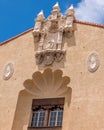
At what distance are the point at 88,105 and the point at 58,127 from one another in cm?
233

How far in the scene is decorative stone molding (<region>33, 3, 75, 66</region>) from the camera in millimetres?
18823

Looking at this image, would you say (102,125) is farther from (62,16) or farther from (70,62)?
(62,16)

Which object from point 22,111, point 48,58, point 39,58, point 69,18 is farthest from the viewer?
point 69,18

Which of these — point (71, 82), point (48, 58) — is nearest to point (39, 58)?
point (48, 58)

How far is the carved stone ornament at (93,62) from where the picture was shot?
674 inches

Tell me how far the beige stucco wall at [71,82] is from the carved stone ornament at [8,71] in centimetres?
22

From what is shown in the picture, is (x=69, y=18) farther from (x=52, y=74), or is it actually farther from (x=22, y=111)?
(x=22, y=111)

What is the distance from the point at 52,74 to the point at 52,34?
2.48m

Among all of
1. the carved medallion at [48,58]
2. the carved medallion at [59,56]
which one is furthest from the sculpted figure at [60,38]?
the carved medallion at [48,58]

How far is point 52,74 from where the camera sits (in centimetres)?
1892

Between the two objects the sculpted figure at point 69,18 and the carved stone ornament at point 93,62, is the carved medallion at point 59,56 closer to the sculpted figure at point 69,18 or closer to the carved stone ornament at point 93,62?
the sculpted figure at point 69,18

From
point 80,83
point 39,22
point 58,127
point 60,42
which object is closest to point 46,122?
point 58,127

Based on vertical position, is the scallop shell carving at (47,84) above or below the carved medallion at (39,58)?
below

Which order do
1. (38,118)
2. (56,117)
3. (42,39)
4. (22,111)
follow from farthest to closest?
(42,39), (22,111), (38,118), (56,117)
